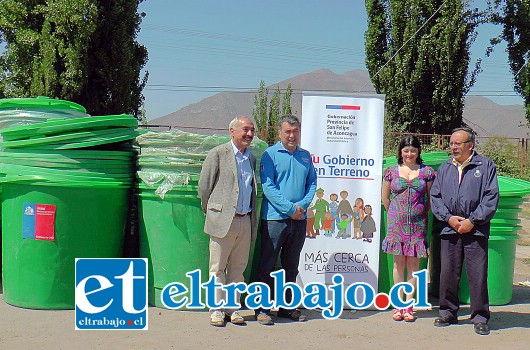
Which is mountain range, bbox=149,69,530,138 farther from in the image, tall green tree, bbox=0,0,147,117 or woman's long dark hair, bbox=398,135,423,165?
woman's long dark hair, bbox=398,135,423,165

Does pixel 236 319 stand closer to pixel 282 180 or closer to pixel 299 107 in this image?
pixel 282 180

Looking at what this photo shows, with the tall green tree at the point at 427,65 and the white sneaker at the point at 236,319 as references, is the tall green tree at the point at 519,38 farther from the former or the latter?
the white sneaker at the point at 236,319

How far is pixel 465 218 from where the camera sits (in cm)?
486

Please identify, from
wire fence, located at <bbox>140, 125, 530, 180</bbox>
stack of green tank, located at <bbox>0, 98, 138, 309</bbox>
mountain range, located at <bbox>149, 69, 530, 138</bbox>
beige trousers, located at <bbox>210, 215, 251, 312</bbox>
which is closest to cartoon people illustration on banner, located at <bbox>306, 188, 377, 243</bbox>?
beige trousers, located at <bbox>210, 215, 251, 312</bbox>

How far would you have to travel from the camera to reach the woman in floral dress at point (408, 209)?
5.12 meters

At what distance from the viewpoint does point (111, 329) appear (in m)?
4.71

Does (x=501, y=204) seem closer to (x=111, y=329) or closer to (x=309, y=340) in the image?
(x=309, y=340)

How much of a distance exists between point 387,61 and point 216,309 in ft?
56.6

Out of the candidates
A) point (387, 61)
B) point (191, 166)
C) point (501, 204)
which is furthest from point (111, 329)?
point (387, 61)

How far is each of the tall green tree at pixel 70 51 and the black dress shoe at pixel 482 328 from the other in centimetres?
1024

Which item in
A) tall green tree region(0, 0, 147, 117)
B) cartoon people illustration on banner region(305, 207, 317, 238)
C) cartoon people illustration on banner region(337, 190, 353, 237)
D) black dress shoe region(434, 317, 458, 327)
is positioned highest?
tall green tree region(0, 0, 147, 117)

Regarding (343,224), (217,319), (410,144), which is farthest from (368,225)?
(217,319)

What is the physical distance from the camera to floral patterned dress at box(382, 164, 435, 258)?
5.12m

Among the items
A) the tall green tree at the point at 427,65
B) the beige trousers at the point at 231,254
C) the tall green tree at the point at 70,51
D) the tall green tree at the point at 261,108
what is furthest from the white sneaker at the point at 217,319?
the tall green tree at the point at 261,108
